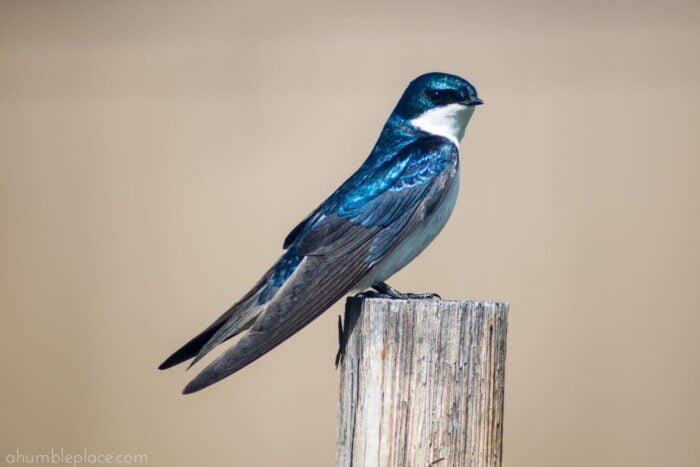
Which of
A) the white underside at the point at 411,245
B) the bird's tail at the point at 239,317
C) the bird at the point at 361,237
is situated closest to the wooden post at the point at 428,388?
the bird at the point at 361,237

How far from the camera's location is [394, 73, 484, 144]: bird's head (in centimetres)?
323

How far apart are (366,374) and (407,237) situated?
2.65 ft

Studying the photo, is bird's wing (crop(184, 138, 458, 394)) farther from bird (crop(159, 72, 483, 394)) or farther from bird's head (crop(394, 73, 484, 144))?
bird's head (crop(394, 73, 484, 144))

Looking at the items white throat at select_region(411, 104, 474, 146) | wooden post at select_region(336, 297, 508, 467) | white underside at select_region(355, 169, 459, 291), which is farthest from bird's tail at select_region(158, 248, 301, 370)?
white throat at select_region(411, 104, 474, 146)

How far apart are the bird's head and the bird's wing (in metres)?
0.15

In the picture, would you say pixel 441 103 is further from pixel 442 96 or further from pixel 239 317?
pixel 239 317

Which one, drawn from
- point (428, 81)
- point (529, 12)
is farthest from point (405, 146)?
point (529, 12)

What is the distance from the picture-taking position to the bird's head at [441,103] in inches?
127

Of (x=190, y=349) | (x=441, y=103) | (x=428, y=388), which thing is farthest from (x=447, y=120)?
(x=428, y=388)

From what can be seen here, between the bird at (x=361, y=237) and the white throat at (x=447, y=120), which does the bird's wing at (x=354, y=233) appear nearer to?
the bird at (x=361, y=237)

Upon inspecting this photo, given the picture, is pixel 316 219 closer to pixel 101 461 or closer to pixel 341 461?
pixel 341 461

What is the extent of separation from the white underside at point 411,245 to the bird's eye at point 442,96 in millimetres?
337

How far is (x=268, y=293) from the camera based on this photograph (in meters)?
2.85

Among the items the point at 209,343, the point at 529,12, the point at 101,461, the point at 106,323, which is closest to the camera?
the point at 209,343
